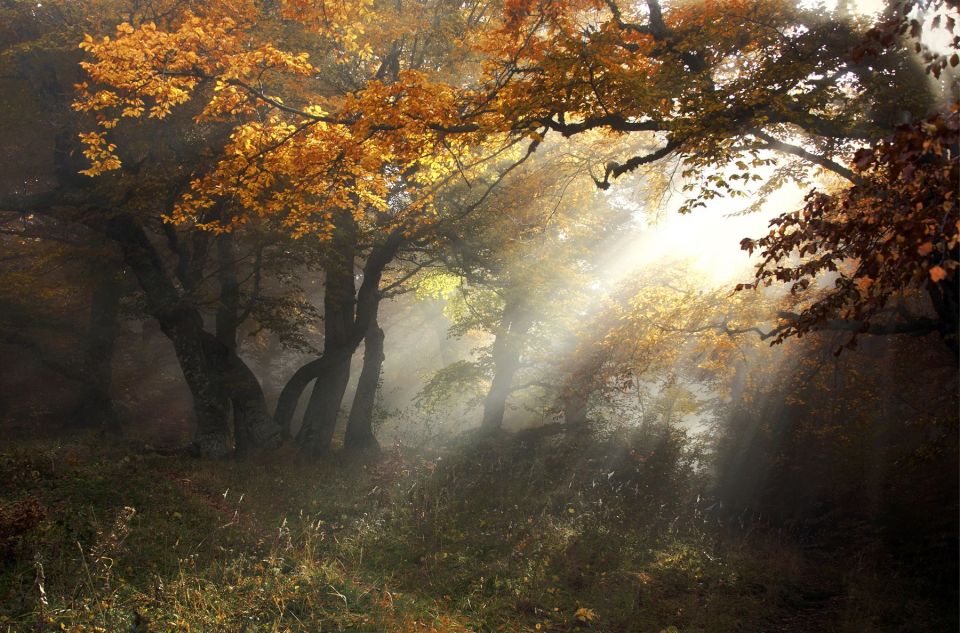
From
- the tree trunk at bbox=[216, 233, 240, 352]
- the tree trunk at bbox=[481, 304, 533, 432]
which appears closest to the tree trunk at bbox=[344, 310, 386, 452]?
the tree trunk at bbox=[216, 233, 240, 352]

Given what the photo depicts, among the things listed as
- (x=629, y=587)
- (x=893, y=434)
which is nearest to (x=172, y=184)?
(x=629, y=587)

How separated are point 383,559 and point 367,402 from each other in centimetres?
1069

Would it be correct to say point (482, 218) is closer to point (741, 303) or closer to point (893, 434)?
point (741, 303)

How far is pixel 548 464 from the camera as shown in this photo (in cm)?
1780

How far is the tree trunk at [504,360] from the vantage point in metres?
22.6

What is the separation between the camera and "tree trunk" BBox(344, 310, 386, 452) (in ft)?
61.2

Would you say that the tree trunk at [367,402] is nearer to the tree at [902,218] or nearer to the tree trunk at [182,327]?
the tree trunk at [182,327]

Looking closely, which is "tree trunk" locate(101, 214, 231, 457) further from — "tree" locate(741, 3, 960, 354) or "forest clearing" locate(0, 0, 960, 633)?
"tree" locate(741, 3, 960, 354)

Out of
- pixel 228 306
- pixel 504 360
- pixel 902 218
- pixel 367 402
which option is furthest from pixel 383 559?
pixel 504 360

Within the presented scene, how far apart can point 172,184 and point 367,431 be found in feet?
29.4

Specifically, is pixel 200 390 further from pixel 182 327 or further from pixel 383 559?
pixel 383 559

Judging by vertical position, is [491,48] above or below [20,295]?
above

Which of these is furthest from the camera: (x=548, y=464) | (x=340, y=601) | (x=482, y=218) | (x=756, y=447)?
(x=756, y=447)

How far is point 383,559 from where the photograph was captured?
340 inches
